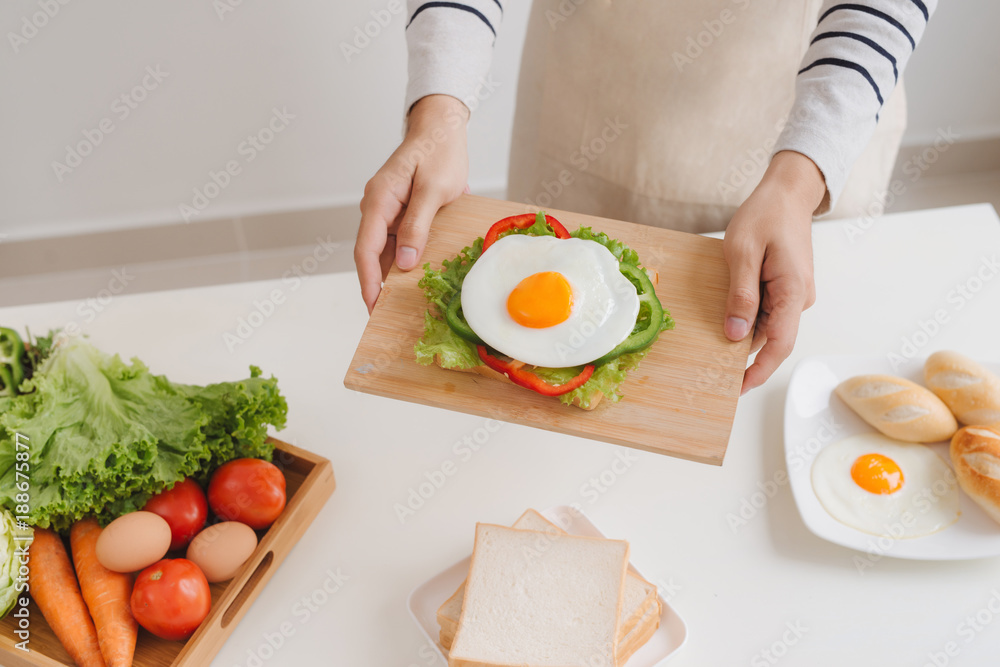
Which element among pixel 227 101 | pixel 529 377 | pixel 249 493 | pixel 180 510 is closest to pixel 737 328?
pixel 529 377

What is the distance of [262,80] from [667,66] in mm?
1945

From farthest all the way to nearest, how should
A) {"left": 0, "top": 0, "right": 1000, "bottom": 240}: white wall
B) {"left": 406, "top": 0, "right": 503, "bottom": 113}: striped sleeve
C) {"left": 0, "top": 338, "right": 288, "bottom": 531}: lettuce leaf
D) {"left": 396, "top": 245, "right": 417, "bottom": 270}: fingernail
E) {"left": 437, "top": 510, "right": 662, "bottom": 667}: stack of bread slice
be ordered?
{"left": 0, "top": 0, "right": 1000, "bottom": 240}: white wall
{"left": 406, "top": 0, "right": 503, "bottom": 113}: striped sleeve
{"left": 396, "top": 245, "right": 417, "bottom": 270}: fingernail
{"left": 0, "top": 338, "right": 288, "bottom": 531}: lettuce leaf
{"left": 437, "top": 510, "right": 662, "bottom": 667}: stack of bread slice

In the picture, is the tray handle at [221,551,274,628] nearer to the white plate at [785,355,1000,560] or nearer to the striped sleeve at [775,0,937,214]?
the white plate at [785,355,1000,560]

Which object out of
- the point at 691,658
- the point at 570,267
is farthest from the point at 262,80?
the point at 691,658

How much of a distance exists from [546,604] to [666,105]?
1.25 m

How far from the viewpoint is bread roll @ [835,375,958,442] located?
164 cm

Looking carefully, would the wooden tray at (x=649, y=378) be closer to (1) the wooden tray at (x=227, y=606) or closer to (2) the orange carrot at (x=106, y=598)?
(1) the wooden tray at (x=227, y=606)

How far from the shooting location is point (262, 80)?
315 cm

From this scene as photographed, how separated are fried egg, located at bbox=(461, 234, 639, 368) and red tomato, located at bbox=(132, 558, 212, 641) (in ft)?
2.33

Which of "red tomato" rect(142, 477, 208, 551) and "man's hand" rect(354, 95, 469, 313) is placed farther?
"man's hand" rect(354, 95, 469, 313)

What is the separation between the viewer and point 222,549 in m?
1.46

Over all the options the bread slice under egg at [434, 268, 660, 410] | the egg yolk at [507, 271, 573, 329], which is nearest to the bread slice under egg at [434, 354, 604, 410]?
the bread slice under egg at [434, 268, 660, 410]

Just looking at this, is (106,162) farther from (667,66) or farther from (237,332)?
(667,66)

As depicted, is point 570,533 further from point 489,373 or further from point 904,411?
point 904,411
